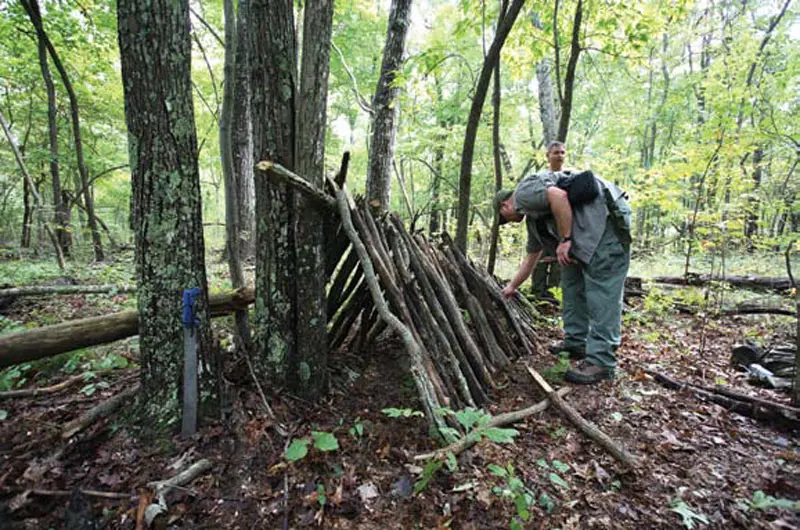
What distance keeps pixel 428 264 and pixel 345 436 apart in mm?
1574

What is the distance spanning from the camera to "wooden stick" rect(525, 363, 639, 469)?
7.40 ft

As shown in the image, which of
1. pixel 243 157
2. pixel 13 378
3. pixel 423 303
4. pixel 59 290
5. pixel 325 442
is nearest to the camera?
pixel 325 442

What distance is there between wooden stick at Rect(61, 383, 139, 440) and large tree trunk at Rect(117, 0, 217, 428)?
10.7 inches

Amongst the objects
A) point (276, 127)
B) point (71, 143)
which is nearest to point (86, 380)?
point (276, 127)

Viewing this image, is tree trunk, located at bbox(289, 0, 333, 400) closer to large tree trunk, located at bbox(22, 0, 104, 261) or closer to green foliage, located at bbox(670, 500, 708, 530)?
green foliage, located at bbox(670, 500, 708, 530)

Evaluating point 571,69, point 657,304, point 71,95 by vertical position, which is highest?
point 71,95

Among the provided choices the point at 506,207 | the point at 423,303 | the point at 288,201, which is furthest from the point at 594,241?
the point at 288,201

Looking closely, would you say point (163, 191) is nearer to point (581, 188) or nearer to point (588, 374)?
point (581, 188)

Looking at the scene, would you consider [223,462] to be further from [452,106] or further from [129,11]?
[452,106]

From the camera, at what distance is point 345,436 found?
2350mm

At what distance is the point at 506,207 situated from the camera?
Answer: 3752mm

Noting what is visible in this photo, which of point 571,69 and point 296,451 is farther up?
point 571,69

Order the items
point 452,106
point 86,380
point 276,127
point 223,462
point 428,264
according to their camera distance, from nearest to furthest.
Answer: point 223,462 → point 276,127 → point 86,380 → point 428,264 → point 452,106

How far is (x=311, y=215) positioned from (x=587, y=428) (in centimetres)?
244
